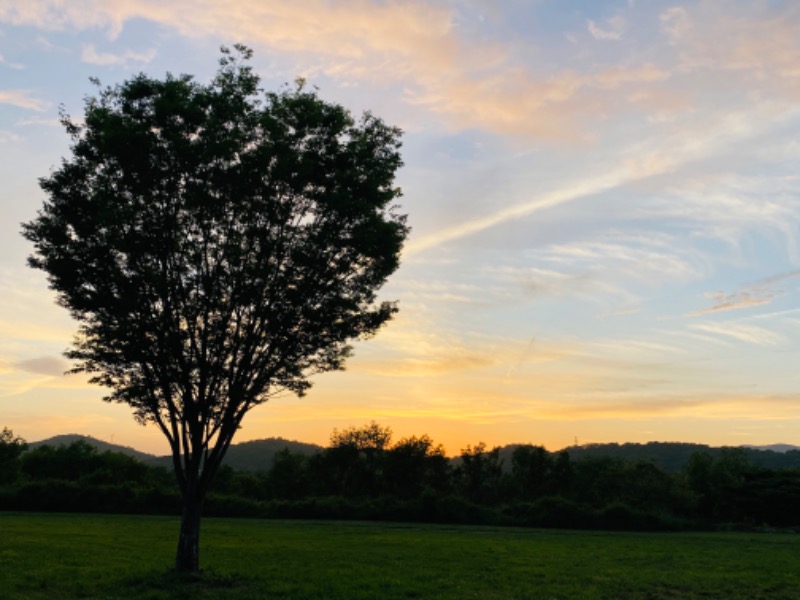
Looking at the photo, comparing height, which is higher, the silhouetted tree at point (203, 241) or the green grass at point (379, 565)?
the silhouetted tree at point (203, 241)

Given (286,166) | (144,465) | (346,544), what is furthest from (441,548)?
→ (144,465)

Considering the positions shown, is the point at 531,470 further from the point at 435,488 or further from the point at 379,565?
the point at 379,565

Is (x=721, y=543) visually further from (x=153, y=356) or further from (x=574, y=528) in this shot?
(x=153, y=356)

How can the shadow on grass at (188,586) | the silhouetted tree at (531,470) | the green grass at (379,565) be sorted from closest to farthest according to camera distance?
the shadow on grass at (188,586) → the green grass at (379,565) → the silhouetted tree at (531,470)

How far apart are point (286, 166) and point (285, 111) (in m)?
2.56

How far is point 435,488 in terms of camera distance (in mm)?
107562

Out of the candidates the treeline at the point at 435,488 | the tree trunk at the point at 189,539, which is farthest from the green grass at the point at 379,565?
the treeline at the point at 435,488

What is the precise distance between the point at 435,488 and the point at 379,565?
3191 inches

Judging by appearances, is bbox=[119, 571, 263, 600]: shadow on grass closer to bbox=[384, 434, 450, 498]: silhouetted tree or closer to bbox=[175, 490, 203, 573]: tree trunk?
bbox=[175, 490, 203, 573]: tree trunk

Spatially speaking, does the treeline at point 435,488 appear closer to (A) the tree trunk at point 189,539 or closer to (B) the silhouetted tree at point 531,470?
(B) the silhouetted tree at point 531,470

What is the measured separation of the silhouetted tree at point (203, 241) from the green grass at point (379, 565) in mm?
3923

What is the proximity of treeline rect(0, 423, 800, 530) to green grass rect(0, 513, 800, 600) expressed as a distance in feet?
58.9

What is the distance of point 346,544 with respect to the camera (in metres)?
40.1

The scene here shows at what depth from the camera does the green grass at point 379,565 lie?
880 inches
